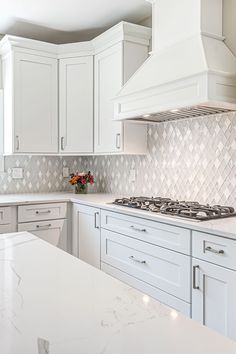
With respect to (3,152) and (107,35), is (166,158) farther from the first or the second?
(3,152)

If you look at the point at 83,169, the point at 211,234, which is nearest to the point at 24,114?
the point at 83,169

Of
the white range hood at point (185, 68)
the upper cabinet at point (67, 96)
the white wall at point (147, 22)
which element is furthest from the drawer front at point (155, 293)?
the white wall at point (147, 22)

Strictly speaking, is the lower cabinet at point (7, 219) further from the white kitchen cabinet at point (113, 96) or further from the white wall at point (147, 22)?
the white wall at point (147, 22)

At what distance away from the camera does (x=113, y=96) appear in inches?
130

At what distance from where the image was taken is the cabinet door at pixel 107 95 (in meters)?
3.22

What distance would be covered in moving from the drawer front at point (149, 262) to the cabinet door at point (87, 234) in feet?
0.38

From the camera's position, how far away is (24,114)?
350 centimetres

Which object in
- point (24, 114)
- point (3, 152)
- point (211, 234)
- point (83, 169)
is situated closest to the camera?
point (211, 234)

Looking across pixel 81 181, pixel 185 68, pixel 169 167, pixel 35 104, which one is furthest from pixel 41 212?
pixel 185 68

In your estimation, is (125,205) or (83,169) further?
(83,169)

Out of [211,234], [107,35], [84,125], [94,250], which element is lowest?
[94,250]

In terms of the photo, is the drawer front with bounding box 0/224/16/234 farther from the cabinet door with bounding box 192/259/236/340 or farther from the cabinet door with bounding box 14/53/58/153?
the cabinet door with bounding box 192/259/236/340

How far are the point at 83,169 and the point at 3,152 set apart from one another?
0.98m

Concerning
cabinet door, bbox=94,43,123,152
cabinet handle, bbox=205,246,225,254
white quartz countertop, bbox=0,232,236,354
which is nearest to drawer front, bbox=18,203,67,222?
cabinet door, bbox=94,43,123,152
